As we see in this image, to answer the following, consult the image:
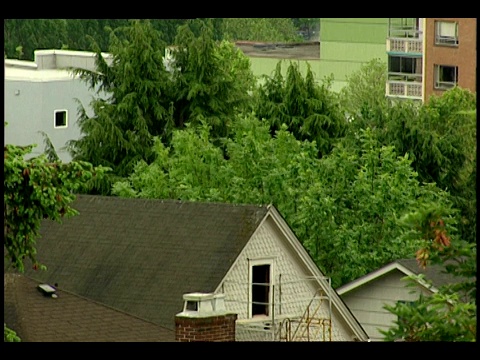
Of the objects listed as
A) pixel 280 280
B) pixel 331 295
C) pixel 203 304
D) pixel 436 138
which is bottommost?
pixel 331 295

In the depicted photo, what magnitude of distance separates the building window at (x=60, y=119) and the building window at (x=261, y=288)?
4572cm

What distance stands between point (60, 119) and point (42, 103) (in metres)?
1.76

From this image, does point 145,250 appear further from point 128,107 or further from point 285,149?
point 128,107

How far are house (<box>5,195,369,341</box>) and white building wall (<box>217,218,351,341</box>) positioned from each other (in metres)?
0.02

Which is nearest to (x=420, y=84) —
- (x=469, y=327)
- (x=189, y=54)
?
(x=189, y=54)

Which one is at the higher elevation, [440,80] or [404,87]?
[440,80]

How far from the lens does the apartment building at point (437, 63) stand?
73.8 meters

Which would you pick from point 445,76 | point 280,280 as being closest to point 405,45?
point 445,76

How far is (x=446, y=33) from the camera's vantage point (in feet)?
249

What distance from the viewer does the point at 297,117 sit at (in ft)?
173

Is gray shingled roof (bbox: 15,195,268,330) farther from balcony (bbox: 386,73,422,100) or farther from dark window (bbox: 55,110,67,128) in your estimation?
balcony (bbox: 386,73,422,100)

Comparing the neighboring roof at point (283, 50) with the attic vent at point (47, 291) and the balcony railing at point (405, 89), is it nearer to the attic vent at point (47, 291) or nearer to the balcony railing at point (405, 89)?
the balcony railing at point (405, 89)

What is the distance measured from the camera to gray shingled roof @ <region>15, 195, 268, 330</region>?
90.2 feet
